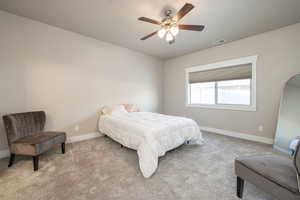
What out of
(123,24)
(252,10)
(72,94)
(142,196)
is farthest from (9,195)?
(252,10)

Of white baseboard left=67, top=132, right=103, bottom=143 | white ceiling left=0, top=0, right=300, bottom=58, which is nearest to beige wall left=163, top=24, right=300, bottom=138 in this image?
white ceiling left=0, top=0, right=300, bottom=58

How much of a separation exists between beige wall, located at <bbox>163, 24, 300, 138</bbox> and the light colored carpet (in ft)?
2.60

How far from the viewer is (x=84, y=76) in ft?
10.9

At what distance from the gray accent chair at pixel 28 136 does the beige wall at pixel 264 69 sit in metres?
4.08

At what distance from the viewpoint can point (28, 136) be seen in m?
2.28

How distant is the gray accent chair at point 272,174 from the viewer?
1.04m

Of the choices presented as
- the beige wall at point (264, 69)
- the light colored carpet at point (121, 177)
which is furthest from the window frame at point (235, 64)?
the light colored carpet at point (121, 177)

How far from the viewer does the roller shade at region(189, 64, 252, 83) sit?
10.9 feet

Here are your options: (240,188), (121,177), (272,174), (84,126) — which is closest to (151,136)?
(121,177)

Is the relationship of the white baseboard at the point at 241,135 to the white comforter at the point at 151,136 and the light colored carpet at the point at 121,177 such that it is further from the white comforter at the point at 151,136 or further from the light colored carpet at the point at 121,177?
the white comforter at the point at 151,136

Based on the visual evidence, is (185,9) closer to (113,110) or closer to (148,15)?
(148,15)

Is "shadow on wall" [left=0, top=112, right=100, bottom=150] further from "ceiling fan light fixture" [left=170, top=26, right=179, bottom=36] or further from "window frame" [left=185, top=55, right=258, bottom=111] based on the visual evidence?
"window frame" [left=185, top=55, right=258, bottom=111]

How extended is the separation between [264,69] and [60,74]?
490 cm

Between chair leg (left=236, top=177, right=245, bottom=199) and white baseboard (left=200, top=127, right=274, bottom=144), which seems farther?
white baseboard (left=200, top=127, right=274, bottom=144)
